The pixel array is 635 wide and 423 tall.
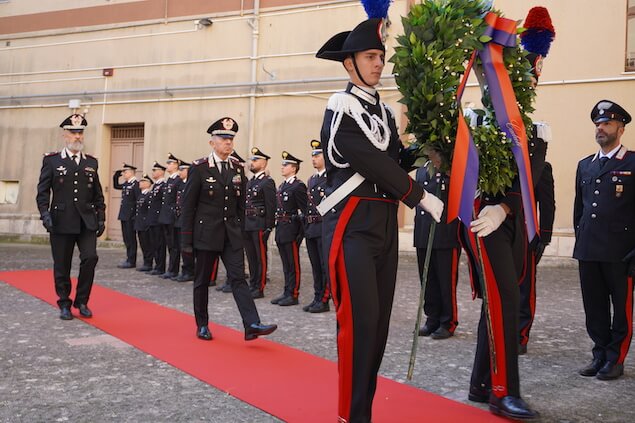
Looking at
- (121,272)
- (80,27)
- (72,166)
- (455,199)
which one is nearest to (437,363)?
(455,199)

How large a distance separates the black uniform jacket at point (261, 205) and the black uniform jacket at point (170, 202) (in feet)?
6.54

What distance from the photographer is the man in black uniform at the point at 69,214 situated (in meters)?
6.69

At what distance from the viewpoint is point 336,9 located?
1474cm

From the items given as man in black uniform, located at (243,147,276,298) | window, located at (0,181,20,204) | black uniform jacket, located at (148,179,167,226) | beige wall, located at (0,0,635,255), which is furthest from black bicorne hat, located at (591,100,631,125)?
window, located at (0,181,20,204)

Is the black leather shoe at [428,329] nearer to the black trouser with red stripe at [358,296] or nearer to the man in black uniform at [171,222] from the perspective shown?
the black trouser with red stripe at [358,296]

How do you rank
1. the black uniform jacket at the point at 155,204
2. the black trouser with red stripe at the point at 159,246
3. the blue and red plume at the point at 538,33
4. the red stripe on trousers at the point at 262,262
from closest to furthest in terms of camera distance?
1. the blue and red plume at the point at 538,33
2. the red stripe on trousers at the point at 262,262
3. the black trouser with red stripe at the point at 159,246
4. the black uniform jacket at the point at 155,204

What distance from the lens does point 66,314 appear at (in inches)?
262

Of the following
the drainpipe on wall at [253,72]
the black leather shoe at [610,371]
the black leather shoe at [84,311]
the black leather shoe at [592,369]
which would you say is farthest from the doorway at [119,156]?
the black leather shoe at [610,371]

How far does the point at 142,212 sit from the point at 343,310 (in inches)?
372

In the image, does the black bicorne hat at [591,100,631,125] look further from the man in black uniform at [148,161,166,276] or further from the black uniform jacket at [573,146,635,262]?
the man in black uniform at [148,161,166,276]

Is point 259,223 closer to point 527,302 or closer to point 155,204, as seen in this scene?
point 155,204

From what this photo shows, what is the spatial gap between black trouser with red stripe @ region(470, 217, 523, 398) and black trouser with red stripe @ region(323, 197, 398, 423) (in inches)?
27.6

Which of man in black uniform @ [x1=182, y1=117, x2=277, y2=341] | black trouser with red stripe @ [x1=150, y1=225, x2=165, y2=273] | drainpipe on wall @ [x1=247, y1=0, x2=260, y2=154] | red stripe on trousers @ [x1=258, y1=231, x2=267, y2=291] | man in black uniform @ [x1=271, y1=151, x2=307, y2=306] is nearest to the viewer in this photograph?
man in black uniform @ [x1=182, y1=117, x2=277, y2=341]

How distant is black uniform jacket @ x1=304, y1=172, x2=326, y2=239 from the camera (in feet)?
25.3
